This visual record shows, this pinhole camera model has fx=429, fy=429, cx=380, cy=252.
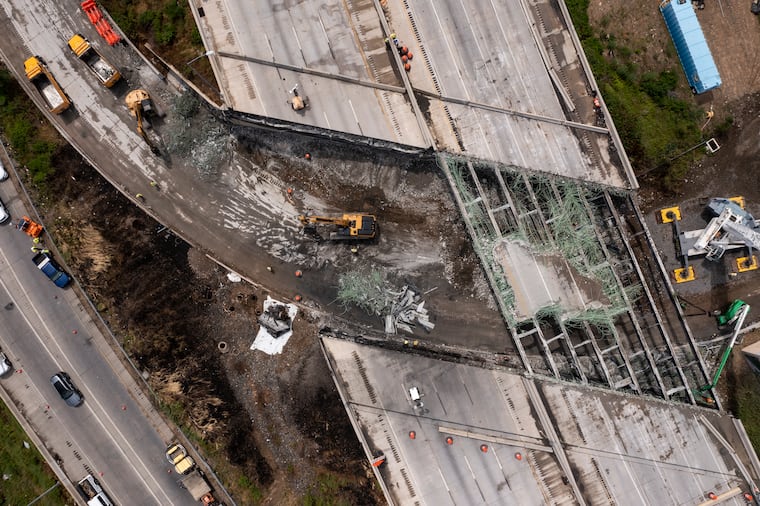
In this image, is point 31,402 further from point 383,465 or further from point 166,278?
point 383,465

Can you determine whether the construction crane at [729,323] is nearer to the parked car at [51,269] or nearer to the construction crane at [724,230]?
the construction crane at [724,230]

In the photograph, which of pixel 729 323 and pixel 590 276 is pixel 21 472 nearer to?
pixel 590 276

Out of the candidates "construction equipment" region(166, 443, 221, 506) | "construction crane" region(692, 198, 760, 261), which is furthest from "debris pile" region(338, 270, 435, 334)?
"construction crane" region(692, 198, 760, 261)

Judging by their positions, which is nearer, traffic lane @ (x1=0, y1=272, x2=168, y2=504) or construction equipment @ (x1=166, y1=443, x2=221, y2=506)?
construction equipment @ (x1=166, y1=443, x2=221, y2=506)

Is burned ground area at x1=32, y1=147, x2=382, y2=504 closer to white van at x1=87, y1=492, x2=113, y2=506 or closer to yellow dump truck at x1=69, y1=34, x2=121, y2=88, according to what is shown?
white van at x1=87, y1=492, x2=113, y2=506

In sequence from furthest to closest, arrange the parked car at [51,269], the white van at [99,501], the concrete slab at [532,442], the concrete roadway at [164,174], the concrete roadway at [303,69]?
the concrete roadway at [164,174] → the parked car at [51,269] → the white van at [99,501] → the concrete roadway at [303,69] → the concrete slab at [532,442]

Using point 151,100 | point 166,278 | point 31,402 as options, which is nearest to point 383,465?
point 166,278

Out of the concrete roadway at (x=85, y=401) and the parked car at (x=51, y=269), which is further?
the concrete roadway at (x=85, y=401)

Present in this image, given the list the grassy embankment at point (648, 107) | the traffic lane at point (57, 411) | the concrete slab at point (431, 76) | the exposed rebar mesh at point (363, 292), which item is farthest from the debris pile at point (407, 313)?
the traffic lane at point (57, 411)
